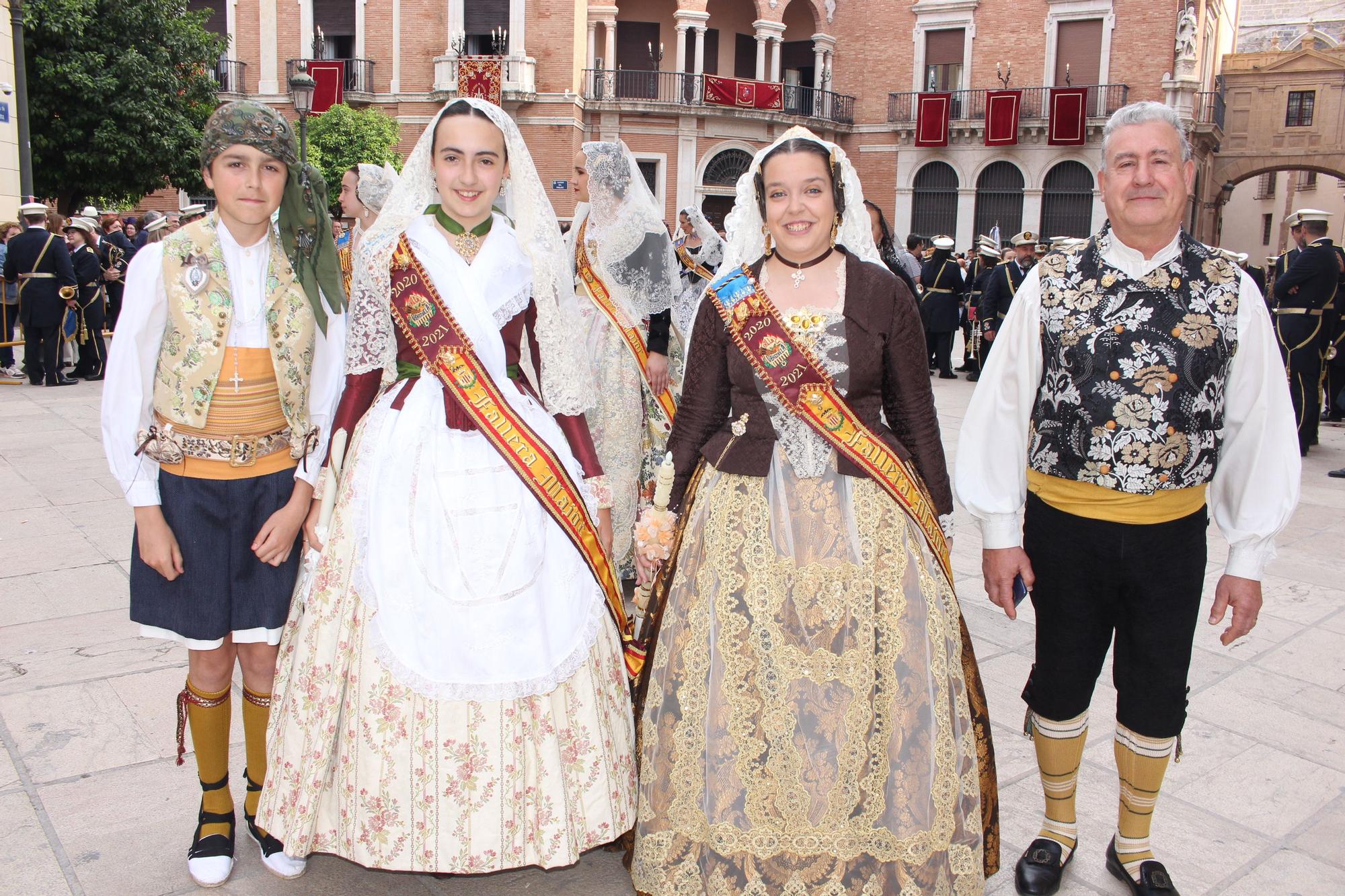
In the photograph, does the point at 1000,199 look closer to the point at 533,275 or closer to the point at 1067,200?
the point at 1067,200

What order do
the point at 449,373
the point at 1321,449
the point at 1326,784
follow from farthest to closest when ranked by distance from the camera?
the point at 1321,449 → the point at 1326,784 → the point at 449,373

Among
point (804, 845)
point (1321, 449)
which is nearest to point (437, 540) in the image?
point (804, 845)

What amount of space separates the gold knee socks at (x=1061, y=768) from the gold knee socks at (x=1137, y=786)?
0.34ft

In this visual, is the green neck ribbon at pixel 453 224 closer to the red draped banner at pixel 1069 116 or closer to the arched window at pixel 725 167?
the arched window at pixel 725 167

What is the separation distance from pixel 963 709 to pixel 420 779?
4.04 ft

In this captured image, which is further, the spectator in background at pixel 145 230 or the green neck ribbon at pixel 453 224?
the spectator in background at pixel 145 230

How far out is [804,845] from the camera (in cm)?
232

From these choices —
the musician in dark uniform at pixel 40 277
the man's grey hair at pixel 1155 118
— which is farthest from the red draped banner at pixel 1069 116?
the man's grey hair at pixel 1155 118

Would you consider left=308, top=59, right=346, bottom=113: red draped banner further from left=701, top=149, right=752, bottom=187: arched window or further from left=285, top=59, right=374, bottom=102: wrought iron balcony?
left=701, top=149, right=752, bottom=187: arched window

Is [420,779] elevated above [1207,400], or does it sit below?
below

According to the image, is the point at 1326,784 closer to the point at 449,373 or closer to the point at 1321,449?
the point at 449,373

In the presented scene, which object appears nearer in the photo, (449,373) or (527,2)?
(449,373)

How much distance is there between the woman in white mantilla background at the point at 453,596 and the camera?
2.31m

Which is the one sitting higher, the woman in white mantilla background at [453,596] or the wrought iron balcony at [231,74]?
the wrought iron balcony at [231,74]
